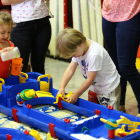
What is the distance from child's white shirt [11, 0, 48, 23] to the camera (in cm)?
148

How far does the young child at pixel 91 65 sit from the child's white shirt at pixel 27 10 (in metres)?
0.44

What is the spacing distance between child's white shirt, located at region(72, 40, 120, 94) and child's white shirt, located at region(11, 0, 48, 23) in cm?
44

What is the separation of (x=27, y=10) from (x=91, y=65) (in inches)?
25.0

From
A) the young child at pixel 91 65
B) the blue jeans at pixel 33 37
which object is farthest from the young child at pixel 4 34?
the young child at pixel 91 65

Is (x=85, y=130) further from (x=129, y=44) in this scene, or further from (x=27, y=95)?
(x=129, y=44)

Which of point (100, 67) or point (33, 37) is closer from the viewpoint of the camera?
point (100, 67)

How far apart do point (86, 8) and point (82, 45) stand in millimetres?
1907

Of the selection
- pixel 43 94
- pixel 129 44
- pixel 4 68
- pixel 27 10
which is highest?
pixel 27 10

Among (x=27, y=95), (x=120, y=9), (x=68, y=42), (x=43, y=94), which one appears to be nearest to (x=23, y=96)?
(x=27, y=95)

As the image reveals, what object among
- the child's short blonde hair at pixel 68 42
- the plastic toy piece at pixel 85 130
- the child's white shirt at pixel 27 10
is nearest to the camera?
the plastic toy piece at pixel 85 130

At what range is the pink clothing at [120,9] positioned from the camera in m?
1.24

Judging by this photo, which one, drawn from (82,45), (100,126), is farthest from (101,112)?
(82,45)

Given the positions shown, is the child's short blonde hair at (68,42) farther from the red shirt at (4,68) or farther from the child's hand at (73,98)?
the red shirt at (4,68)

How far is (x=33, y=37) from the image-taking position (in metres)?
1.56
